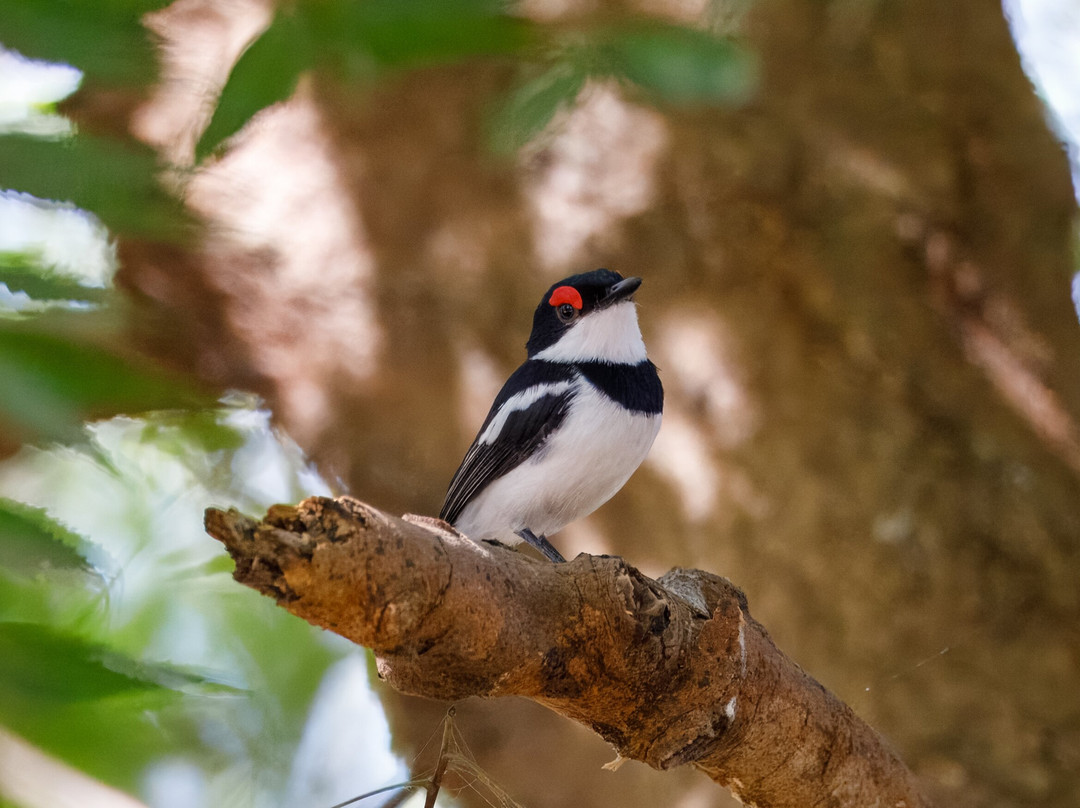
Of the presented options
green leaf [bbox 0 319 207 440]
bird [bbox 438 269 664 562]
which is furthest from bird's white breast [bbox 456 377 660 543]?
green leaf [bbox 0 319 207 440]

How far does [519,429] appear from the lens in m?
2.91

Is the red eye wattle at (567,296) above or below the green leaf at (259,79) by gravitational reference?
below

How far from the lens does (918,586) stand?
318 cm

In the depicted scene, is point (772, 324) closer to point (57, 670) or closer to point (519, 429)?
point (519, 429)

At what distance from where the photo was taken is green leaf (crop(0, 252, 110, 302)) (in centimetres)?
164

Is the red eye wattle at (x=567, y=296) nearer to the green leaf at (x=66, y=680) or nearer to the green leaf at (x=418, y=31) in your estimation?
the green leaf at (x=418, y=31)

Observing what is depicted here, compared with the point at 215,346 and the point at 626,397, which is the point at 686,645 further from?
the point at 215,346

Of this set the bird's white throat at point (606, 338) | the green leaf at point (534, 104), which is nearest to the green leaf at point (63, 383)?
the green leaf at point (534, 104)

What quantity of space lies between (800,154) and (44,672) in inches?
122

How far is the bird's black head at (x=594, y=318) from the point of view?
3.06m

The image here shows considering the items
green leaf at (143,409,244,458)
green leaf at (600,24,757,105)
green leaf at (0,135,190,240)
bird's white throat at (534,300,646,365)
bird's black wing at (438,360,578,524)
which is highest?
green leaf at (600,24,757,105)

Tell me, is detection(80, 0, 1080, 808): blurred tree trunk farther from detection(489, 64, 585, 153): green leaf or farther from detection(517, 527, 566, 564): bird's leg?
detection(489, 64, 585, 153): green leaf

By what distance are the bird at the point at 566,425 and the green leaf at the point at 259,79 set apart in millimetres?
1431

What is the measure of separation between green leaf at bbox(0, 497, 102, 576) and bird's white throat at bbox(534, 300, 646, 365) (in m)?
1.75
